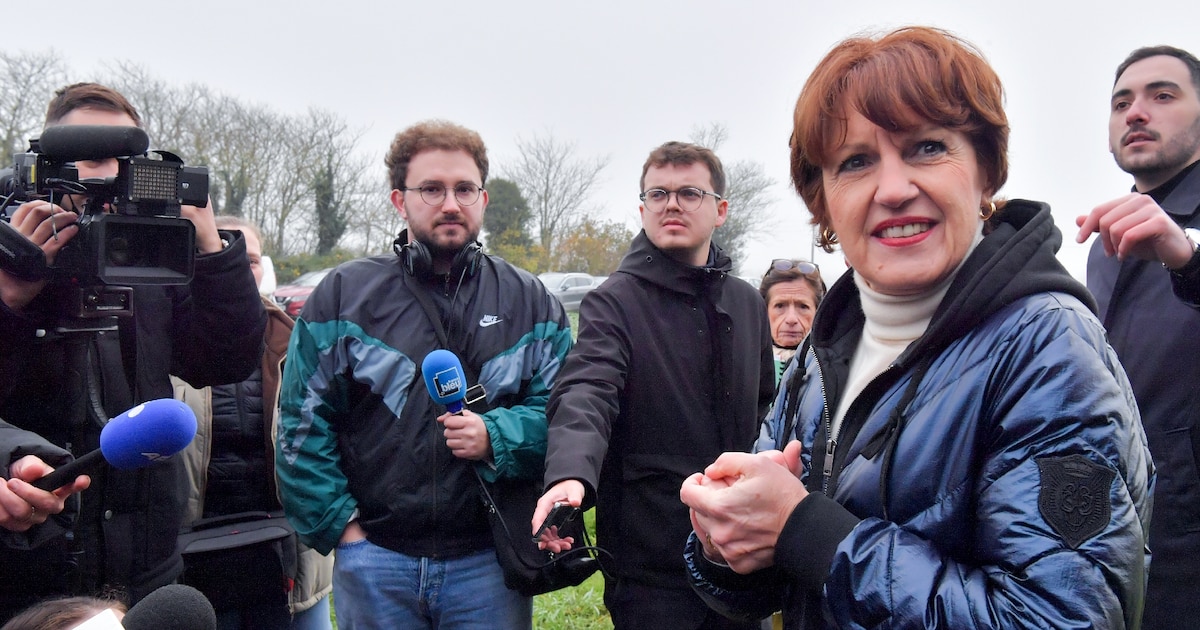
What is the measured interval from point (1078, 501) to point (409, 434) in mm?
2311

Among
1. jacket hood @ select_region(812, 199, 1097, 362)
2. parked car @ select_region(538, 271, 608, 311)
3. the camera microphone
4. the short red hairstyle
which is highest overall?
the short red hairstyle

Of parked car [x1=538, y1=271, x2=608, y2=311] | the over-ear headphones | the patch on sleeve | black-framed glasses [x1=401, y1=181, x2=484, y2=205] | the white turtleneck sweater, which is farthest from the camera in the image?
parked car [x1=538, y1=271, x2=608, y2=311]

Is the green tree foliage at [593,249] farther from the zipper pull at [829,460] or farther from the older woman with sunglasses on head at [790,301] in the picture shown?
the zipper pull at [829,460]

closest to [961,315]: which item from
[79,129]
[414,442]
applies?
[414,442]

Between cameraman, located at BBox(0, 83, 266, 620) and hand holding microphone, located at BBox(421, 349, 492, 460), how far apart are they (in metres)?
0.66

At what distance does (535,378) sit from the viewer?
329 centimetres

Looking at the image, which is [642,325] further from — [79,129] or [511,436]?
[79,129]

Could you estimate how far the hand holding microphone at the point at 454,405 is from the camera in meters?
2.88

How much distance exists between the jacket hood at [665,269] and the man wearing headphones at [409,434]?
48 cm

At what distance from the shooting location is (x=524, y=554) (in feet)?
9.61

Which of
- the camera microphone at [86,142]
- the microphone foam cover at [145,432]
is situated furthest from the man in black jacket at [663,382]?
the camera microphone at [86,142]

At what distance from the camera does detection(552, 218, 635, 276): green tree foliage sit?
30078mm

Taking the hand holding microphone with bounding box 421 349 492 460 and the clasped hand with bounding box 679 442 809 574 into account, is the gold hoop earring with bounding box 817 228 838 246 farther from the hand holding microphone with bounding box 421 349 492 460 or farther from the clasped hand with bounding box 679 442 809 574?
the hand holding microphone with bounding box 421 349 492 460

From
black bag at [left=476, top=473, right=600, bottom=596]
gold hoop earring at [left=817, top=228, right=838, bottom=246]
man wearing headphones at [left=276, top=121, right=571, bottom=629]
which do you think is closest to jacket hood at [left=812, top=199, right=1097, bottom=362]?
gold hoop earring at [left=817, top=228, right=838, bottom=246]
